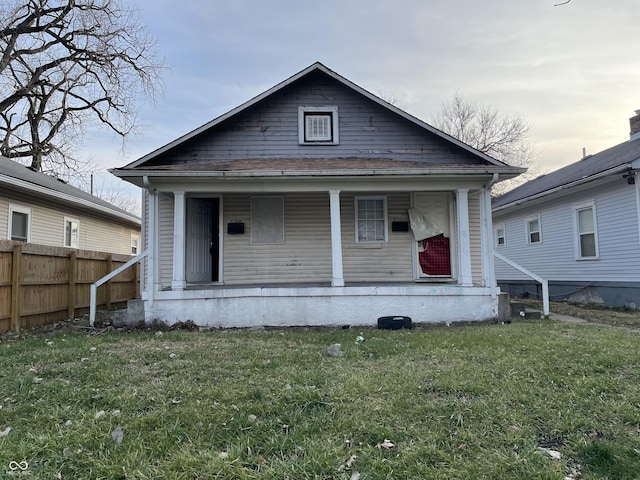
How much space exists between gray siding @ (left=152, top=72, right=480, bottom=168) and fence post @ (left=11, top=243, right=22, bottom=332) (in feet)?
12.2

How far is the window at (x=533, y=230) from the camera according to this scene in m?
14.1

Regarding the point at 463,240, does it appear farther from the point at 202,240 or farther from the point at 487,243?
the point at 202,240

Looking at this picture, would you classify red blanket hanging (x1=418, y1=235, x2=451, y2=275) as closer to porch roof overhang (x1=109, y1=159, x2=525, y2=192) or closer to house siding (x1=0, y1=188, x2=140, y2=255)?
porch roof overhang (x1=109, y1=159, x2=525, y2=192)

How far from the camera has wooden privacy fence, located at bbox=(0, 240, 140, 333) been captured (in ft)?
23.7

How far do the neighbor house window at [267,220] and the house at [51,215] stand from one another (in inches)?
235

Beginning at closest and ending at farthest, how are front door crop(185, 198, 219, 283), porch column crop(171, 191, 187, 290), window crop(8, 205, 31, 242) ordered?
1. porch column crop(171, 191, 187, 290)
2. front door crop(185, 198, 219, 283)
3. window crop(8, 205, 31, 242)

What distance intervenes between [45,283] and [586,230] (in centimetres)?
1336

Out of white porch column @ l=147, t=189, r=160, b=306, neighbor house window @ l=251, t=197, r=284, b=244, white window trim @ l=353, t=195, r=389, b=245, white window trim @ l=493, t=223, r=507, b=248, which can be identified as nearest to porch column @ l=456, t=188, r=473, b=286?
white window trim @ l=353, t=195, r=389, b=245

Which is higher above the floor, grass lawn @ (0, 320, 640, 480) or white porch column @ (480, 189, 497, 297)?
white porch column @ (480, 189, 497, 297)

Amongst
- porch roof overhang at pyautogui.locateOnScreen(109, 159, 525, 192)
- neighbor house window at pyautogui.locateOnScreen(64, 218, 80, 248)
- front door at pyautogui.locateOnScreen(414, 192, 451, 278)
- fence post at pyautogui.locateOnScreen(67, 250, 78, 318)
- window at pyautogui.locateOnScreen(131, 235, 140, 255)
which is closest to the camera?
porch roof overhang at pyautogui.locateOnScreen(109, 159, 525, 192)

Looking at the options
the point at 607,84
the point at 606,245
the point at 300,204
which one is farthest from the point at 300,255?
the point at 607,84

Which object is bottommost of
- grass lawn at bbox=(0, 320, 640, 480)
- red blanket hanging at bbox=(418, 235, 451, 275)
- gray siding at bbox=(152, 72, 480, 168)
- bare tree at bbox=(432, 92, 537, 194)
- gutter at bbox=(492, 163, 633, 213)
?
grass lawn at bbox=(0, 320, 640, 480)

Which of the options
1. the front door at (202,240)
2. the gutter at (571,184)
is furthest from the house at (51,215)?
the gutter at (571,184)

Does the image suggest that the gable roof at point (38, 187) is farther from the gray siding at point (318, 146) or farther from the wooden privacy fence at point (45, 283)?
the gray siding at point (318, 146)
